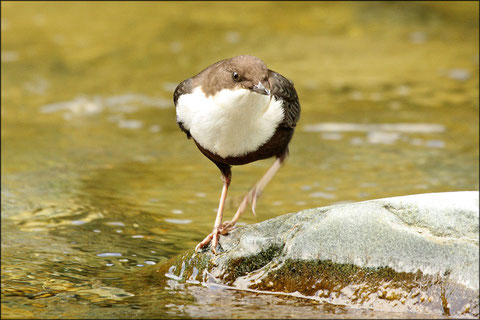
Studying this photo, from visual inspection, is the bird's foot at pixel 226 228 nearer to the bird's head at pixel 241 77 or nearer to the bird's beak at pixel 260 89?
the bird's head at pixel 241 77

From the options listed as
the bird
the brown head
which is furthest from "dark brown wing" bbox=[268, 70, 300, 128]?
the brown head

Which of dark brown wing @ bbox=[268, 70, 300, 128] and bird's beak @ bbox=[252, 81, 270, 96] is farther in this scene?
dark brown wing @ bbox=[268, 70, 300, 128]

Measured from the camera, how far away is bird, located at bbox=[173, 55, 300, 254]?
4.11 metres

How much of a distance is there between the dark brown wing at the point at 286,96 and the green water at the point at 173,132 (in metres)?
0.72

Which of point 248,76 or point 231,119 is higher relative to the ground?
point 248,76

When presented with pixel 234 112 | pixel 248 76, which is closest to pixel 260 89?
pixel 248 76

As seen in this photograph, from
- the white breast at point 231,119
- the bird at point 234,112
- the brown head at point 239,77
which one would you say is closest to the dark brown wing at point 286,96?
the bird at point 234,112

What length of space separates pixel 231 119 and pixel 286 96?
66 centimetres

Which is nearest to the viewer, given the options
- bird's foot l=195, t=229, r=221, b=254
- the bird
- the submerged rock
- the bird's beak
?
the submerged rock

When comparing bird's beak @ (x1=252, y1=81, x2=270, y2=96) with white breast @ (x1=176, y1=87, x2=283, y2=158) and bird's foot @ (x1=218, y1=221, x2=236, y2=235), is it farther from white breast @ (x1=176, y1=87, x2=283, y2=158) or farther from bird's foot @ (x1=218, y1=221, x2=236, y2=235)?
bird's foot @ (x1=218, y1=221, x2=236, y2=235)

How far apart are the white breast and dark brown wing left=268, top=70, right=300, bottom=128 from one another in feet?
0.43

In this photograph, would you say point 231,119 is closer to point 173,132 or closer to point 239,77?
point 239,77

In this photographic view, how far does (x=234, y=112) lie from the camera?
414cm

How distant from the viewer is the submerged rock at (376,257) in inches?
147
